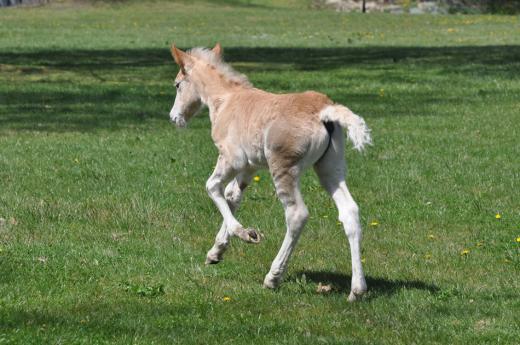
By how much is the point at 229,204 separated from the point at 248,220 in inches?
66.0

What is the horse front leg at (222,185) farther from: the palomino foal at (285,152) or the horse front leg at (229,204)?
the horse front leg at (229,204)

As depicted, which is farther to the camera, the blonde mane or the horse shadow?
the blonde mane

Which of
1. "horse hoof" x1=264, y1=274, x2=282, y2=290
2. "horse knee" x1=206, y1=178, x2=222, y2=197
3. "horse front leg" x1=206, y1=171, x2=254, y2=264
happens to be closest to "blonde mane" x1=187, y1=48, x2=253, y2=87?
"horse front leg" x1=206, y1=171, x2=254, y2=264

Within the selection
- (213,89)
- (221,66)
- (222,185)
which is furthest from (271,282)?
(221,66)

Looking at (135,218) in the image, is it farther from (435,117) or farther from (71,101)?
(71,101)

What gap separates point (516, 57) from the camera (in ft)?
87.4

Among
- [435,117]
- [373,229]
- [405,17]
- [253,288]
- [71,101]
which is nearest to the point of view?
[253,288]

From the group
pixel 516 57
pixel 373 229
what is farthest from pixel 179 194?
pixel 516 57

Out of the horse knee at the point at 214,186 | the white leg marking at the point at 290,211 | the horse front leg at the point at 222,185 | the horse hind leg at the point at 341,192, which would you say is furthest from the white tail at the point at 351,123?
the horse knee at the point at 214,186

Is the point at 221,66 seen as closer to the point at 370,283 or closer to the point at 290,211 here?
the point at 290,211

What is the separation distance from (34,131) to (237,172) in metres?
8.35

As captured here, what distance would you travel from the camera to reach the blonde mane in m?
9.09

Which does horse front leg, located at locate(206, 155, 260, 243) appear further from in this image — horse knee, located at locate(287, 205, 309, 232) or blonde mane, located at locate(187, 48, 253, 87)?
blonde mane, located at locate(187, 48, 253, 87)

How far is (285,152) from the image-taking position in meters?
7.74
